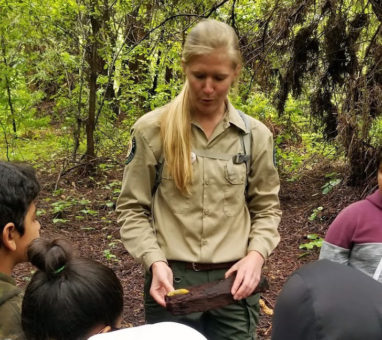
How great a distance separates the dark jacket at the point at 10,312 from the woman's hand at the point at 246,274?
82cm

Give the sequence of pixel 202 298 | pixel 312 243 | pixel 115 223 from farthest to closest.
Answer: pixel 115 223 → pixel 312 243 → pixel 202 298

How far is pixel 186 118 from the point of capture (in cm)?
190

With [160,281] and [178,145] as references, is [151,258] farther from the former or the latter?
[178,145]

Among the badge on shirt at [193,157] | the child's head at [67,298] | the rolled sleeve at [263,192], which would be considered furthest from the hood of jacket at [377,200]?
the child's head at [67,298]

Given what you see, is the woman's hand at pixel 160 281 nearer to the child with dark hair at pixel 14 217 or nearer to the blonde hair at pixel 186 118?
the blonde hair at pixel 186 118

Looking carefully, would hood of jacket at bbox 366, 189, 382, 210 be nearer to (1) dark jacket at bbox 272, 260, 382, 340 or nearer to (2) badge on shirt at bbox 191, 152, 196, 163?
(2) badge on shirt at bbox 191, 152, 196, 163

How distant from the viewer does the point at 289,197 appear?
638 cm

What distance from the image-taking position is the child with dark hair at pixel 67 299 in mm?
1530

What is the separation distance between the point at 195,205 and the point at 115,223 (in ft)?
13.3

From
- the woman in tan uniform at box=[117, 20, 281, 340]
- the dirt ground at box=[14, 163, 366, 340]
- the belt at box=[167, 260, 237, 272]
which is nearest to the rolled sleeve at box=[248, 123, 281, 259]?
the woman in tan uniform at box=[117, 20, 281, 340]

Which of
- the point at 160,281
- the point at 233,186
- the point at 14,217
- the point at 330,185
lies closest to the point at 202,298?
the point at 160,281

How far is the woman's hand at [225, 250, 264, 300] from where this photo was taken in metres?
1.76

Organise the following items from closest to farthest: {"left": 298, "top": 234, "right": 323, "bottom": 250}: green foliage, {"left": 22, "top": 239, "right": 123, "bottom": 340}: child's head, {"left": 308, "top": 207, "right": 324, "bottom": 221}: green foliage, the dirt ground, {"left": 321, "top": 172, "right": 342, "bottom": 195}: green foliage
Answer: {"left": 22, "top": 239, "right": 123, "bottom": 340}: child's head, the dirt ground, {"left": 298, "top": 234, "right": 323, "bottom": 250}: green foliage, {"left": 308, "top": 207, "right": 324, "bottom": 221}: green foliage, {"left": 321, "top": 172, "right": 342, "bottom": 195}: green foliage

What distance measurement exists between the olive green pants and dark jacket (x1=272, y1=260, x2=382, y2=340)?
96cm
